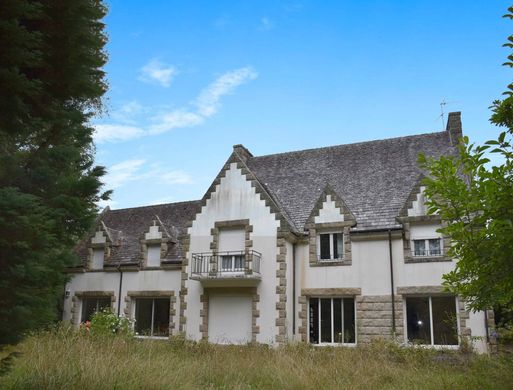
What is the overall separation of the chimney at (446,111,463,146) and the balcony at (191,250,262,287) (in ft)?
33.2

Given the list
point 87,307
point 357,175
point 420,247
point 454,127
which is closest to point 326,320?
point 420,247

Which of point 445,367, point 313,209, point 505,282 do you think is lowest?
point 445,367

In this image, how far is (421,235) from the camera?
17.5 m

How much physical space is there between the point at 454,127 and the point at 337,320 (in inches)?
399

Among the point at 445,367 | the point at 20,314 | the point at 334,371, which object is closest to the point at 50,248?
the point at 20,314

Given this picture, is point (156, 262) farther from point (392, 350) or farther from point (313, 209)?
point (392, 350)

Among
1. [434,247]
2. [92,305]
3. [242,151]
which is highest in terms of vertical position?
[242,151]

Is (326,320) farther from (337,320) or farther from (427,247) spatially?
(427,247)

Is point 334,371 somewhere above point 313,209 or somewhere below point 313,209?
below

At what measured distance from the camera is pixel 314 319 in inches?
730

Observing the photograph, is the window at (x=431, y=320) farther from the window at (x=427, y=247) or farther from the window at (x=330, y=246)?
the window at (x=330, y=246)

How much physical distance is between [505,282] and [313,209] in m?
13.5

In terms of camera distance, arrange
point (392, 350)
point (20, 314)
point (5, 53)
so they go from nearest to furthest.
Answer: point (20, 314), point (5, 53), point (392, 350)

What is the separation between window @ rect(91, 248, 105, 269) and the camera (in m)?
23.9
